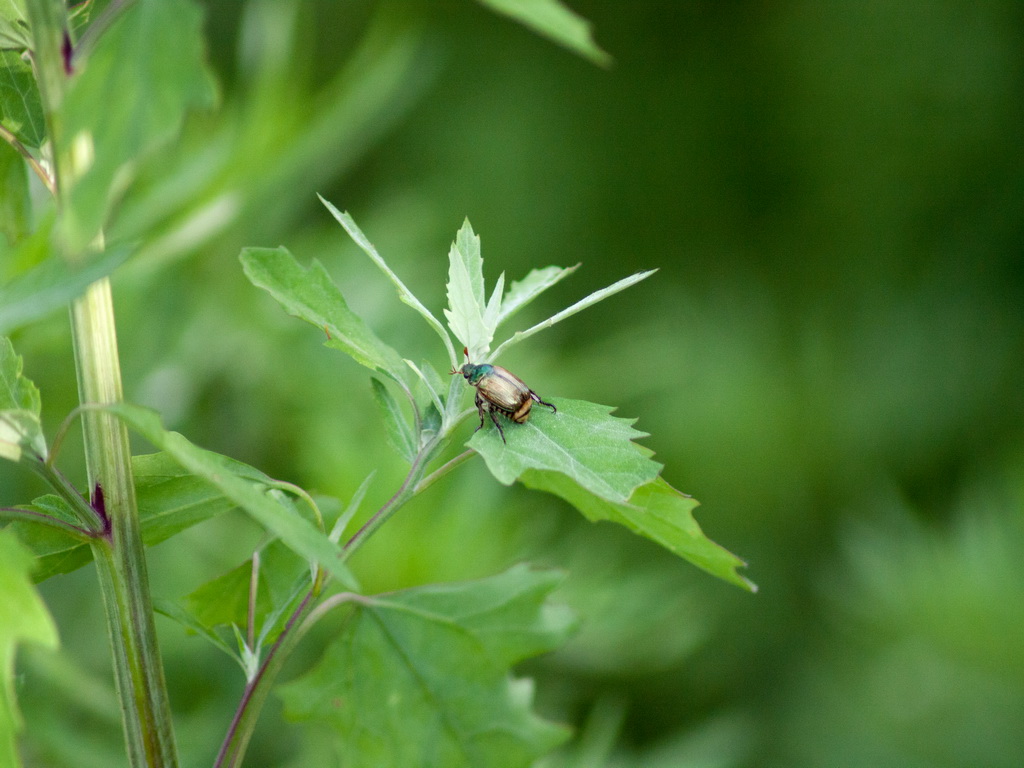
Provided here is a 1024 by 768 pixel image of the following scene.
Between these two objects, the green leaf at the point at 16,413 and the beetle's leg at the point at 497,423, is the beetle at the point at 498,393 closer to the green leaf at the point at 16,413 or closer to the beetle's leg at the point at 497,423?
the beetle's leg at the point at 497,423

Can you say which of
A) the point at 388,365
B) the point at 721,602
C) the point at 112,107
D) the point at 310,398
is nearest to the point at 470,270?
the point at 388,365

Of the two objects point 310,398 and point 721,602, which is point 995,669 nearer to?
point 721,602

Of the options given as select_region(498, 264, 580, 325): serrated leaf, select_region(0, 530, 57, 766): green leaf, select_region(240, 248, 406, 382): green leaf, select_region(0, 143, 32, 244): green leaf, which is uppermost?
select_region(0, 143, 32, 244): green leaf

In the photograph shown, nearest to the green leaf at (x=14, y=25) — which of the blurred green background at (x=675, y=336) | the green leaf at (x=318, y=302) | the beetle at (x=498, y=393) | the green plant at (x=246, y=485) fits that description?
the green plant at (x=246, y=485)

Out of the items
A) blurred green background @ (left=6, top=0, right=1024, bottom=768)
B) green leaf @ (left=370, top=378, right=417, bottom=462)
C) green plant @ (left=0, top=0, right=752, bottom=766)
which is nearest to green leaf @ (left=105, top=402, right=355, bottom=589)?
green plant @ (left=0, top=0, right=752, bottom=766)

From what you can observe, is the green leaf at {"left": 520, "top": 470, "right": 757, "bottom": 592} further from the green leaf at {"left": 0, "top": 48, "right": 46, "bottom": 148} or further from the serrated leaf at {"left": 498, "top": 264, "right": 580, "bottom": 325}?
the green leaf at {"left": 0, "top": 48, "right": 46, "bottom": 148}

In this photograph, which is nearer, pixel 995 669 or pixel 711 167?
pixel 995 669
